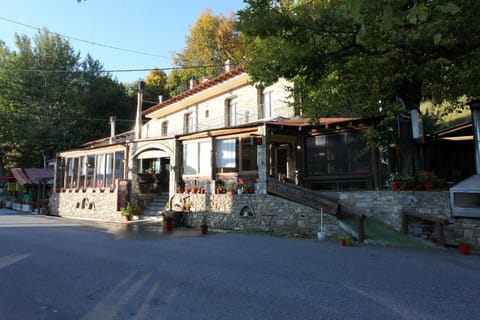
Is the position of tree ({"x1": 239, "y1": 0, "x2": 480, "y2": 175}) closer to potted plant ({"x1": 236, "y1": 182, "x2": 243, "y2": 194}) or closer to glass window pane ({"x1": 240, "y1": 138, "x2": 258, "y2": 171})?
glass window pane ({"x1": 240, "y1": 138, "x2": 258, "y2": 171})

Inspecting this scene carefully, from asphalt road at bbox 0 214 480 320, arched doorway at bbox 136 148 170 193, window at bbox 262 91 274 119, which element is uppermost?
window at bbox 262 91 274 119

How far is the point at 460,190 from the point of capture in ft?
30.3

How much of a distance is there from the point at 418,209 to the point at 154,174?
14.3m

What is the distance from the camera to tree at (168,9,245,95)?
33438mm

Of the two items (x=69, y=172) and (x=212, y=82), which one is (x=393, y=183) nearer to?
(x=212, y=82)

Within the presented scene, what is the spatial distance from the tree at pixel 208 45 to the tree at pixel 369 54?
22.2 metres

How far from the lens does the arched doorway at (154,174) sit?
59.6 ft

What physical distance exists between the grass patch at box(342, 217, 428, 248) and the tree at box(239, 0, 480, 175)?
257 centimetres

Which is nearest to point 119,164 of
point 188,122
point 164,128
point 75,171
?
point 75,171

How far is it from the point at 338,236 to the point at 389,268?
4096 millimetres

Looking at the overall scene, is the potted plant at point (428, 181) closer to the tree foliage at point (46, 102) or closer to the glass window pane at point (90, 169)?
the glass window pane at point (90, 169)

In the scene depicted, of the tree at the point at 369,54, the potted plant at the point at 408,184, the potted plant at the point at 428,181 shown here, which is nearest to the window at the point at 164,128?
the tree at the point at 369,54

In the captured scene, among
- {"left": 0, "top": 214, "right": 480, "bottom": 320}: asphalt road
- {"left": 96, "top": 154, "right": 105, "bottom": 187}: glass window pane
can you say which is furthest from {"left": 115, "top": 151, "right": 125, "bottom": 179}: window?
{"left": 0, "top": 214, "right": 480, "bottom": 320}: asphalt road

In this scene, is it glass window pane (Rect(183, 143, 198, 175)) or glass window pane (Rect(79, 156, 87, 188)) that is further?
glass window pane (Rect(79, 156, 87, 188))
